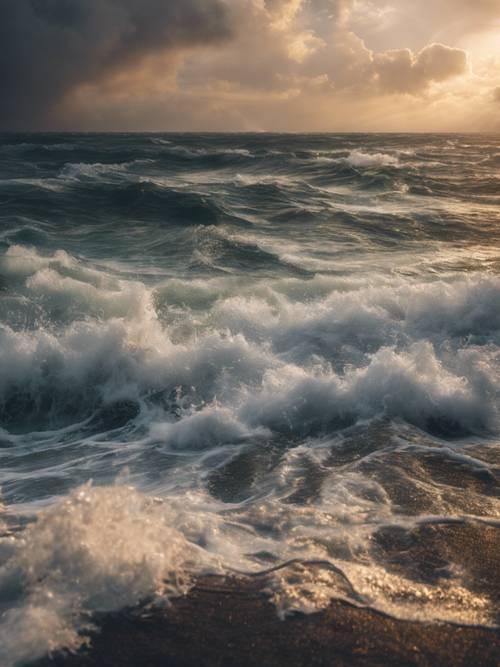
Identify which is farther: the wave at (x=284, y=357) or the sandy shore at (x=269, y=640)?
the wave at (x=284, y=357)

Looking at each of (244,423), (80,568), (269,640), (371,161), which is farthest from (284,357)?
(371,161)

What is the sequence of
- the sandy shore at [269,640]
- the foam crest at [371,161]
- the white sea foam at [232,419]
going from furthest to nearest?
the foam crest at [371,161]
the white sea foam at [232,419]
the sandy shore at [269,640]

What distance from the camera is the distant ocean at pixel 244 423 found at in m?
2.95

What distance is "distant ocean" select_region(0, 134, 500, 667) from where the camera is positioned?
2953 mm

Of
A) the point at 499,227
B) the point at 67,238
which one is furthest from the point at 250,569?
the point at 499,227

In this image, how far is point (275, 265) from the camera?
11445 millimetres

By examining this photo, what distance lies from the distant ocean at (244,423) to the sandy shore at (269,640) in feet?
0.36

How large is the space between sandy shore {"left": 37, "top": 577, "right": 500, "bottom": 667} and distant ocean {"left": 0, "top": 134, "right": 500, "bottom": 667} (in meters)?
0.11

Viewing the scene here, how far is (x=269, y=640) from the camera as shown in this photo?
2.54 metres

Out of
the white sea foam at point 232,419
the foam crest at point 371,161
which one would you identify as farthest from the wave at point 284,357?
the foam crest at point 371,161

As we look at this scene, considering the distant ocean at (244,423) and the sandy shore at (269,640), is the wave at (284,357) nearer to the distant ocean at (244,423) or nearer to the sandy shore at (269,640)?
the distant ocean at (244,423)

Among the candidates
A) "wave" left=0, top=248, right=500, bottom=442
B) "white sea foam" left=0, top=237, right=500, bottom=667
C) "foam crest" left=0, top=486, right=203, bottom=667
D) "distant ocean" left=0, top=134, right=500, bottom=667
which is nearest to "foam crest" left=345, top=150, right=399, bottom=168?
"distant ocean" left=0, top=134, right=500, bottom=667

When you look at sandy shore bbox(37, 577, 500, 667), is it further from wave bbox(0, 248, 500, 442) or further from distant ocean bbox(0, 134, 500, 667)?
wave bbox(0, 248, 500, 442)

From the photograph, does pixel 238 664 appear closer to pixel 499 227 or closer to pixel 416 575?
pixel 416 575
